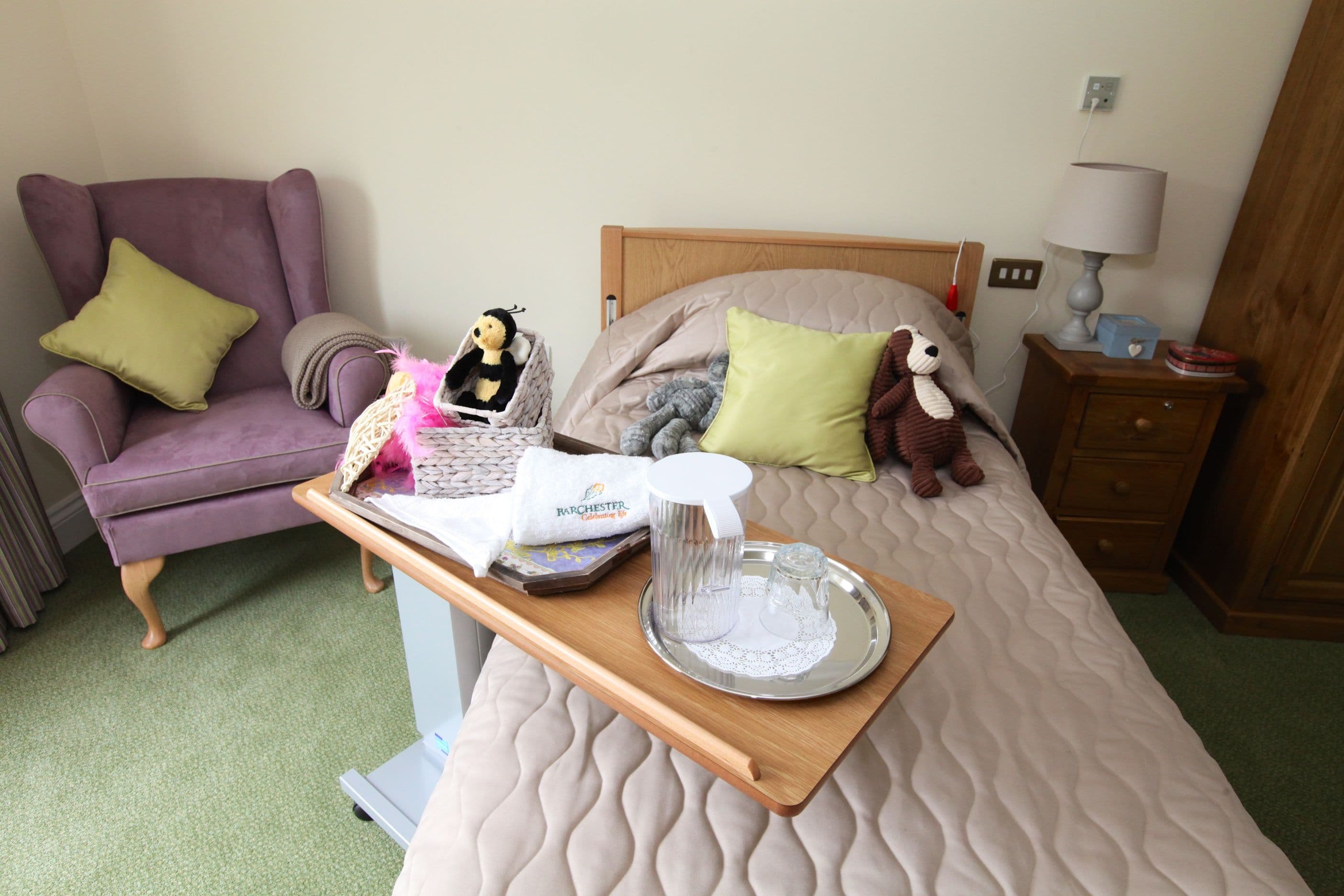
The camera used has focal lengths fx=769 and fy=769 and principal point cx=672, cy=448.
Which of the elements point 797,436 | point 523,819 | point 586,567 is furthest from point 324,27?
point 523,819

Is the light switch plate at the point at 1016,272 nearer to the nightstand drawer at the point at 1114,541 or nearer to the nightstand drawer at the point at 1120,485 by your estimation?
the nightstand drawer at the point at 1120,485

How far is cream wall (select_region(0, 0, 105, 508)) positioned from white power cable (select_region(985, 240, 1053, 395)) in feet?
9.63

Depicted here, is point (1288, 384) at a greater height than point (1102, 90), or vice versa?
point (1102, 90)

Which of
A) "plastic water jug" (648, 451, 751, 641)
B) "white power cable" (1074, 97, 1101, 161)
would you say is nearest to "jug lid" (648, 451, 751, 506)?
"plastic water jug" (648, 451, 751, 641)

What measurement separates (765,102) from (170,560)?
2.25 metres

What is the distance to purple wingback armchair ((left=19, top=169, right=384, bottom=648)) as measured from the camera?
185 cm

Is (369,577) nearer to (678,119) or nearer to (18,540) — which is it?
(18,540)

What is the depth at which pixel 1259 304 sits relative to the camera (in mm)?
2080

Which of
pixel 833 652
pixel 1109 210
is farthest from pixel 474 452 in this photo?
pixel 1109 210

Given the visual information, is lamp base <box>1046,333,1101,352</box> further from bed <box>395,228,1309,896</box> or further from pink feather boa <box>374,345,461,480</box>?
pink feather boa <box>374,345,461,480</box>

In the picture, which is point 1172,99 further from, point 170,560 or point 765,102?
point 170,560

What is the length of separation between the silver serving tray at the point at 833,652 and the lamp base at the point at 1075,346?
158cm

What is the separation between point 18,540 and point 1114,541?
3.00 metres

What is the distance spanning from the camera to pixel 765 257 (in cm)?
229
